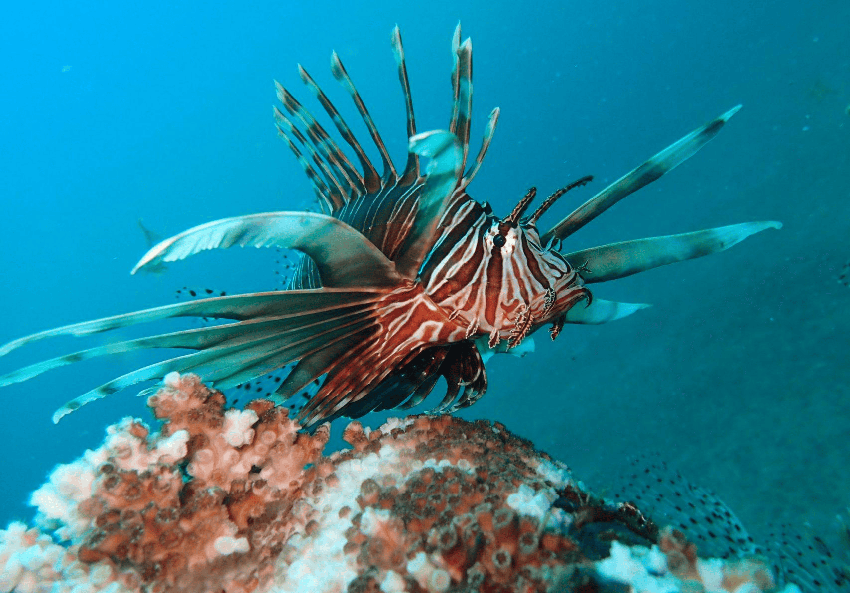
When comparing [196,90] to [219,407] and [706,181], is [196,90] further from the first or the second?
[219,407]

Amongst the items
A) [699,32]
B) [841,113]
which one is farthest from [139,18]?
[841,113]

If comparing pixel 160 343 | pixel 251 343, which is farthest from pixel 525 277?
pixel 160 343

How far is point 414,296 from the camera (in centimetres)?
245

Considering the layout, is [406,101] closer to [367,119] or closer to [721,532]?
[367,119]

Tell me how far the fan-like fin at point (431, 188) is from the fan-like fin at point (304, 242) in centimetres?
11

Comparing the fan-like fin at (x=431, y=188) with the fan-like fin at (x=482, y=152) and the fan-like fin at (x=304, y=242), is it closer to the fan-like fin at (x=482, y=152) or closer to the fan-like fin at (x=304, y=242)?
the fan-like fin at (x=304, y=242)

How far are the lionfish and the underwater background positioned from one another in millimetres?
1033

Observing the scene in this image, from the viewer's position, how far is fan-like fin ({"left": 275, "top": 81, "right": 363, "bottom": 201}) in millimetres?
3406

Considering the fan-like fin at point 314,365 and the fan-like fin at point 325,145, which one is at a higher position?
the fan-like fin at point 325,145

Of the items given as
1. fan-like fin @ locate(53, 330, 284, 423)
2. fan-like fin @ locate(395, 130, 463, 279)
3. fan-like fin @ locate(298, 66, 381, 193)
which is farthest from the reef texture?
fan-like fin @ locate(298, 66, 381, 193)

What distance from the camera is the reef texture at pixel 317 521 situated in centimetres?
118

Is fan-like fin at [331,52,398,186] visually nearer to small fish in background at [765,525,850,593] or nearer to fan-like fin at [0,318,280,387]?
fan-like fin at [0,318,280,387]

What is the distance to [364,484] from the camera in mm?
1604

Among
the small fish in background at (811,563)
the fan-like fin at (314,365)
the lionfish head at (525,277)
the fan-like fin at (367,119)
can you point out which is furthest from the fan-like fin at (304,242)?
the small fish in background at (811,563)
